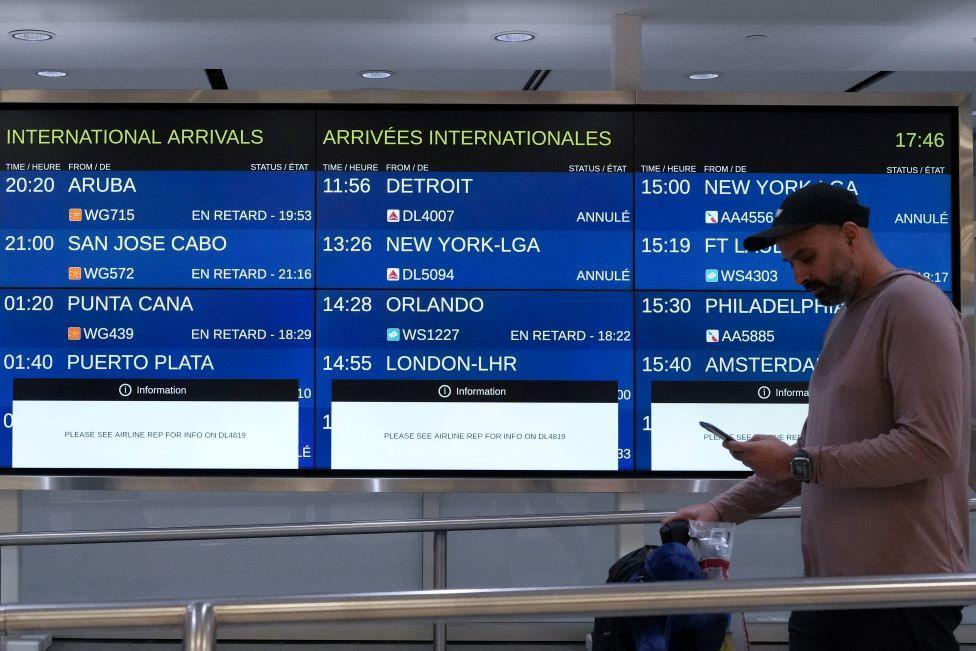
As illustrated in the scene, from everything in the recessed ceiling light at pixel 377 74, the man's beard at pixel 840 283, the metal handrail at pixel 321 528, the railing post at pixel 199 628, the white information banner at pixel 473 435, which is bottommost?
the metal handrail at pixel 321 528

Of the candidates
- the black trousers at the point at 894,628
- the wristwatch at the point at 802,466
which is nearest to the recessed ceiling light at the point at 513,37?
the wristwatch at the point at 802,466

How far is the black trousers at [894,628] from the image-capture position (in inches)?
91.5

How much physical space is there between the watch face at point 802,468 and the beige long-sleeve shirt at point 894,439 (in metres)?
0.01

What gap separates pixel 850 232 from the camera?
2465 millimetres

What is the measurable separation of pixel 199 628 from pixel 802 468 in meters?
1.28

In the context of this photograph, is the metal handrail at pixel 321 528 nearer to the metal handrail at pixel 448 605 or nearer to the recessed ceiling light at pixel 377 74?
the metal handrail at pixel 448 605

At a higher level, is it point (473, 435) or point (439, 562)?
point (473, 435)

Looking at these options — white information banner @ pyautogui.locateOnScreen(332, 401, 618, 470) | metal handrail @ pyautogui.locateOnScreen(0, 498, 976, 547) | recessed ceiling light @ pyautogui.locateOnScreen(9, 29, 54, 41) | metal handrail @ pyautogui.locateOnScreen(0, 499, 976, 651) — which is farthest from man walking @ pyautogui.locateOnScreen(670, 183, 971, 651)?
recessed ceiling light @ pyautogui.locateOnScreen(9, 29, 54, 41)

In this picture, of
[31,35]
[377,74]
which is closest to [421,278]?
[31,35]

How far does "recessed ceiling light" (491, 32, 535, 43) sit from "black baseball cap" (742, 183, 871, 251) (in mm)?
2610

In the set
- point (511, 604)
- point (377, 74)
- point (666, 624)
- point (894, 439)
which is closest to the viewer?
point (511, 604)

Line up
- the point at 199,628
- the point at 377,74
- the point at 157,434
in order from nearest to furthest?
the point at 199,628 < the point at 157,434 < the point at 377,74

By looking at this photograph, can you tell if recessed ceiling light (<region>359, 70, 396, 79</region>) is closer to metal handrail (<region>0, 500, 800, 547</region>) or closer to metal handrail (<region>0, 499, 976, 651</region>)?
metal handrail (<region>0, 500, 800, 547</region>)

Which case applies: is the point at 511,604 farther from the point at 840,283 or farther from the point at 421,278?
the point at 421,278
